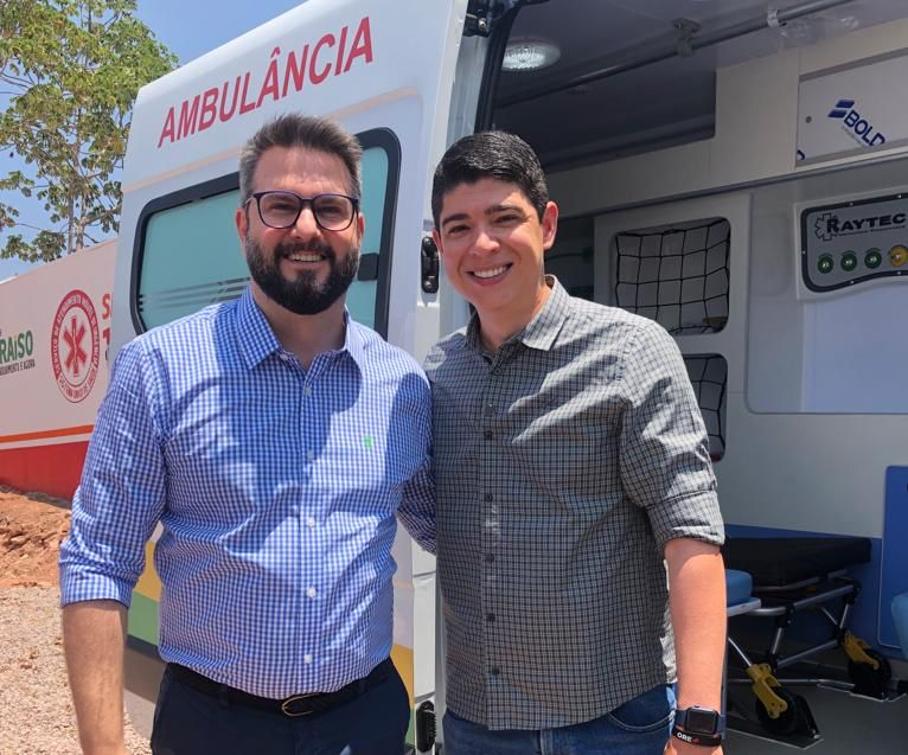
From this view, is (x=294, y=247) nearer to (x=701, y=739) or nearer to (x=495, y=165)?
(x=495, y=165)

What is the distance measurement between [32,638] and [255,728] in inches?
193

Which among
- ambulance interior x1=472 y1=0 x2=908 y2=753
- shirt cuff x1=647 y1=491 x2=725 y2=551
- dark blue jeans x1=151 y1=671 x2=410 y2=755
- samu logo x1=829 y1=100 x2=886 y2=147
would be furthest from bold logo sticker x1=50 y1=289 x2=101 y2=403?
shirt cuff x1=647 y1=491 x2=725 y2=551

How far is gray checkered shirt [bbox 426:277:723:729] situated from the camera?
154cm

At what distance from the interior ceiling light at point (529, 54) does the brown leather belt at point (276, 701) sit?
7.37 feet

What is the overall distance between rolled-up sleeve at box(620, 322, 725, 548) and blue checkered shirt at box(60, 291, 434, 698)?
1.41ft

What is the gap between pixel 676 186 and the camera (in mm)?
4094

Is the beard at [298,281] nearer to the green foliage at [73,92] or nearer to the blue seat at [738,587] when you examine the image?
the blue seat at [738,587]

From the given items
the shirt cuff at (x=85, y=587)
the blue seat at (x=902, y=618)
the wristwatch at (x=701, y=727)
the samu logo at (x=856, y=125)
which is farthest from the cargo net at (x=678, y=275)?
the shirt cuff at (x=85, y=587)

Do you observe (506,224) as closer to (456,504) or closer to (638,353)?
(638,353)

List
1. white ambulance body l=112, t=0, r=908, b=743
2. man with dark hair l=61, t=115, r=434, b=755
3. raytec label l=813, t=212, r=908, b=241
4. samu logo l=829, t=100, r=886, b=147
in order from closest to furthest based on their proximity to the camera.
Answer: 1. man with dark hair l=61, t=115, r=434, b=755
2. white ambulance body l=112, t=0, r=908, b=743
3. samu logo l=829, t=100, r=886, b=147
4. raytec label l=813, t=212, r=908, b=241

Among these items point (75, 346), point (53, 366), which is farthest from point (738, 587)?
point (53, 366)

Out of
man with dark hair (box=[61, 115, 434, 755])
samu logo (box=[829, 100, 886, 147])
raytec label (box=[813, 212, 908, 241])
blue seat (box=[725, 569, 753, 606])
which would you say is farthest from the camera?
raytec label (box=[813, 212, 908, 241])

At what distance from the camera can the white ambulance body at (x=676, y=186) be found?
7.39 feet

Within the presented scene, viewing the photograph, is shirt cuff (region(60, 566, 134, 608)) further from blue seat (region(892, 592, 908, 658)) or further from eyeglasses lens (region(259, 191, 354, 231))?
blue seat (region(892, 592, 908, 658))
